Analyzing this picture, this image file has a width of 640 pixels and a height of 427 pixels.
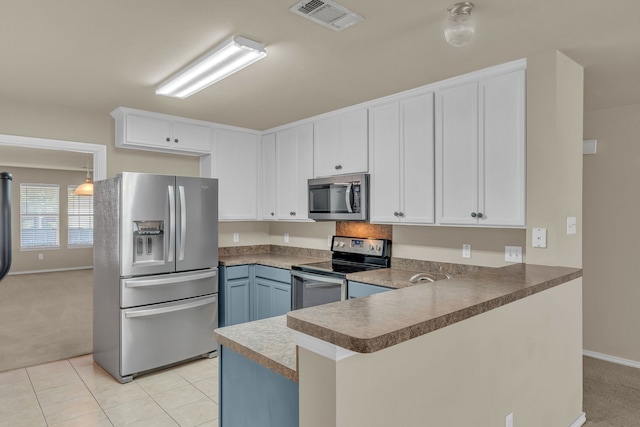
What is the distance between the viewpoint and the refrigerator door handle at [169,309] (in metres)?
3.34

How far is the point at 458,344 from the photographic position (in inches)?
61.2

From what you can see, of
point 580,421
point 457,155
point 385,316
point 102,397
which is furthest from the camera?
point 102,397

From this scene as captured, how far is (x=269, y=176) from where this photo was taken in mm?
4645

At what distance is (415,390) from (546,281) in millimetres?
1133

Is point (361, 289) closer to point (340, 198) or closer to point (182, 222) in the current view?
point (340, 198)

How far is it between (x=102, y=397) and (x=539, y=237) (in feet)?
10.8

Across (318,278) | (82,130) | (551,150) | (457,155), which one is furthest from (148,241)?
(551,150)

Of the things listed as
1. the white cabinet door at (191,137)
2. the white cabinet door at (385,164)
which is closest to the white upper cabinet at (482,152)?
the white cabinet door at (385,164)

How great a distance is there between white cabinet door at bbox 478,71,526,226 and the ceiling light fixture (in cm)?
93

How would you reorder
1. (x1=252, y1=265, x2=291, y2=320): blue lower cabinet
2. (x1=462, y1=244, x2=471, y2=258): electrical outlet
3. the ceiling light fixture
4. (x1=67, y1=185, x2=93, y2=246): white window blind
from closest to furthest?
the ceiling light fixture
(x1=462, y1=244, x2=471, y2=258): electrical outlet
(x1=252, y1=265, x2=291, y2=320): blue lower cabinet
(x1=67, y1=185, x2=93, y2=246): white window blind

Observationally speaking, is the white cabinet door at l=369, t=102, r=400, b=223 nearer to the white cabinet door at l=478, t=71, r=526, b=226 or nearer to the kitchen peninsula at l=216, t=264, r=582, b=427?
the white cabinet door at l=478, t=71, r=526, b=226

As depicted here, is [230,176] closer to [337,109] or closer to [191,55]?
[337,109]

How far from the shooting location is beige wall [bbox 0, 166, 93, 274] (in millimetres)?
8789

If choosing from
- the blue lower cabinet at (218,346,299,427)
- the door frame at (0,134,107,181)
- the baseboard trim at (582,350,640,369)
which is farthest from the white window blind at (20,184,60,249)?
the baseboard trim at (582,350,640,369)
